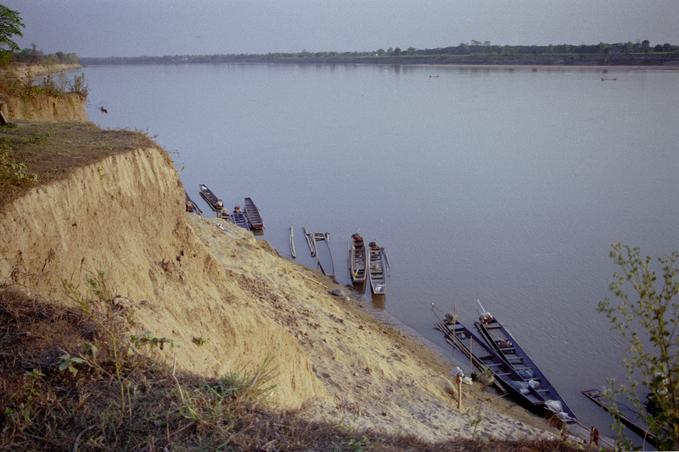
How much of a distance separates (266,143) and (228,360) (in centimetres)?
3984

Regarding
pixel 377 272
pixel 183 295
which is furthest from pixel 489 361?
pixel 183 295

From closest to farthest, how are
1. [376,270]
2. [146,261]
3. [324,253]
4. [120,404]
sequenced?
[120,404] → [146,261] → [376,270] → [324,253]

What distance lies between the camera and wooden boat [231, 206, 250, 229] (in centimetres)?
2720

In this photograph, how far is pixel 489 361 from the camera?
16.7 metres

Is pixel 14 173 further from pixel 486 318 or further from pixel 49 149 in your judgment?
pixel 486 318

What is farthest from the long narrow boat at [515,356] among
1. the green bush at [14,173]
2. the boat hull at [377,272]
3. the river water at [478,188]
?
the green bush at [14,173]

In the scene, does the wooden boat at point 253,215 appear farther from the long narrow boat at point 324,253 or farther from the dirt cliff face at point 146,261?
the dirt cliff face at point 146,261

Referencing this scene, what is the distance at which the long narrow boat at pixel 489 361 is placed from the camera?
48.2 feet

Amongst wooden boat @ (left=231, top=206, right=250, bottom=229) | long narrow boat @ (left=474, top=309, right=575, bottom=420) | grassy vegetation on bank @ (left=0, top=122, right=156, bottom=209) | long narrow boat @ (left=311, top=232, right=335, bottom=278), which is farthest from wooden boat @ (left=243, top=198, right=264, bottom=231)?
grassy vegetation on bank @ (left=0, top=122, right=156, bottom=209)

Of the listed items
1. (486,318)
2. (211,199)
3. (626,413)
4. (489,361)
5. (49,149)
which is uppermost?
(49,149)

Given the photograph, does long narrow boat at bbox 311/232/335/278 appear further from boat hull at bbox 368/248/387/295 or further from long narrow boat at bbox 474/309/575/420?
long narrow boat at bbox 474/309/575/420

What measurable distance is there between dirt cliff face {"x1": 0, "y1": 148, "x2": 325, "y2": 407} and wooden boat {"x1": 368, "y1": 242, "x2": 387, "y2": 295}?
1026 cm

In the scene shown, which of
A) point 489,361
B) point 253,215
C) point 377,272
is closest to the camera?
point 489,361

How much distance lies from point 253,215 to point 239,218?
0.90 m
